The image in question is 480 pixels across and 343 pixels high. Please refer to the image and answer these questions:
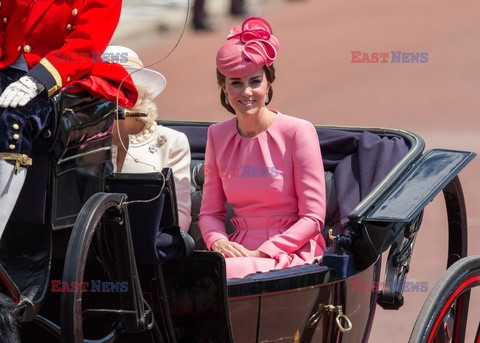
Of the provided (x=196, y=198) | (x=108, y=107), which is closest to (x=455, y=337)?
(x=196, y=198)

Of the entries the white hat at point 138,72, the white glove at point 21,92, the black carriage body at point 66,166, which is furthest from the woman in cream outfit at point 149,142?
the white glove at point 21,92

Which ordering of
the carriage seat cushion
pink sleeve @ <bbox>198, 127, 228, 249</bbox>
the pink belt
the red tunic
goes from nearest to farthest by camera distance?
the red tunic < the pink belt < pink sleeve @ <bbox>198, 127, 228, 249</bbox> < the carriage seat cushion

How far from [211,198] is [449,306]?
84cm

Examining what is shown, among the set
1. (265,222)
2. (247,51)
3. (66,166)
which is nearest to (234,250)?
(265,222)

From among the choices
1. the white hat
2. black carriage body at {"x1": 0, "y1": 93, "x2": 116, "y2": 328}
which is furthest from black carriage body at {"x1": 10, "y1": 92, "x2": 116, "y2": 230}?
the white hat

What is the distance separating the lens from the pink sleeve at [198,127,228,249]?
161 inches

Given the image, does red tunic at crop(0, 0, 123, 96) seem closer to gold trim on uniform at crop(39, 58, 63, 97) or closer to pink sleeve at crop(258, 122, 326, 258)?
gold trim on uniform at crop(39, 58, 63, 97)

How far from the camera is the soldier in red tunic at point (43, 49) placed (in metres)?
3.05

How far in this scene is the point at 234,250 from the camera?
3.87m

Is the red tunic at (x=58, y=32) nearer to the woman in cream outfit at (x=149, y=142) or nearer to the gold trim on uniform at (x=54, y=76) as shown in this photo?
the gold trim on uniform at (x=54, y=76)

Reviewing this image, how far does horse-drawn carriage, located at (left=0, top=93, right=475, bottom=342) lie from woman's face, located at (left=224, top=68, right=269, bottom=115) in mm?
460

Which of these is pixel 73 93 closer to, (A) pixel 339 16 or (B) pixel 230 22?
(B) pixel 230 22

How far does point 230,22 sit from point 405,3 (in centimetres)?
306

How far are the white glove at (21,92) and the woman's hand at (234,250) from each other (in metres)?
1.00
